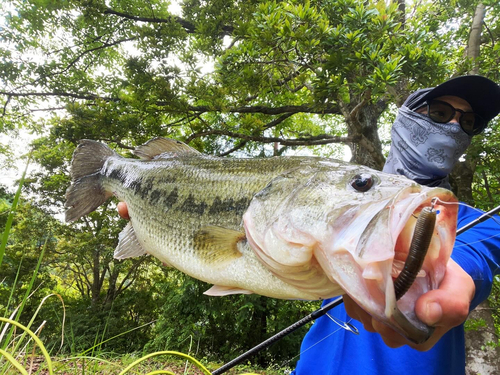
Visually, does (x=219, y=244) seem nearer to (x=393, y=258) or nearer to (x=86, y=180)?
(x=393, y=258)

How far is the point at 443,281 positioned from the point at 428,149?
125 cm

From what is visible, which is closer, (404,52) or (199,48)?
(404,52)

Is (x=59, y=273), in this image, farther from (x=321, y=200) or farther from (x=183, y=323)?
(x=321, y=200)

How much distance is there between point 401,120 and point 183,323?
5990 millimetres

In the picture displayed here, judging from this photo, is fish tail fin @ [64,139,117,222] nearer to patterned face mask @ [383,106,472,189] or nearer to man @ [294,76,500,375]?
man @ [294,76,500,375]

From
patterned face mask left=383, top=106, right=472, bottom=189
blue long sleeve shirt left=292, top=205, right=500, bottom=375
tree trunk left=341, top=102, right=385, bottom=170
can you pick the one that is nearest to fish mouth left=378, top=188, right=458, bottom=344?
blue long sleeve shirt left=292, top=205, right=500, bottom=375

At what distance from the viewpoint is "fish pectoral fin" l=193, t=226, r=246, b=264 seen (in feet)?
3.90

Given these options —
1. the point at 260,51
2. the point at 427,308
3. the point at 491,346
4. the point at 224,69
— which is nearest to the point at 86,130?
the point at 224,69

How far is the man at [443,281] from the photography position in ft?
2.60

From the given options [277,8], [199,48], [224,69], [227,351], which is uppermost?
[199,48]

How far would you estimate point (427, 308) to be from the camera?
69 centimetres

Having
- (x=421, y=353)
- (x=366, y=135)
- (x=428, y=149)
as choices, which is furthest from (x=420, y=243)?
(x=366, y=135)

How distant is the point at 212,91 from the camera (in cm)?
433

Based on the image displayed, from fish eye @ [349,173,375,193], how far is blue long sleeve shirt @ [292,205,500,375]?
500 mm
